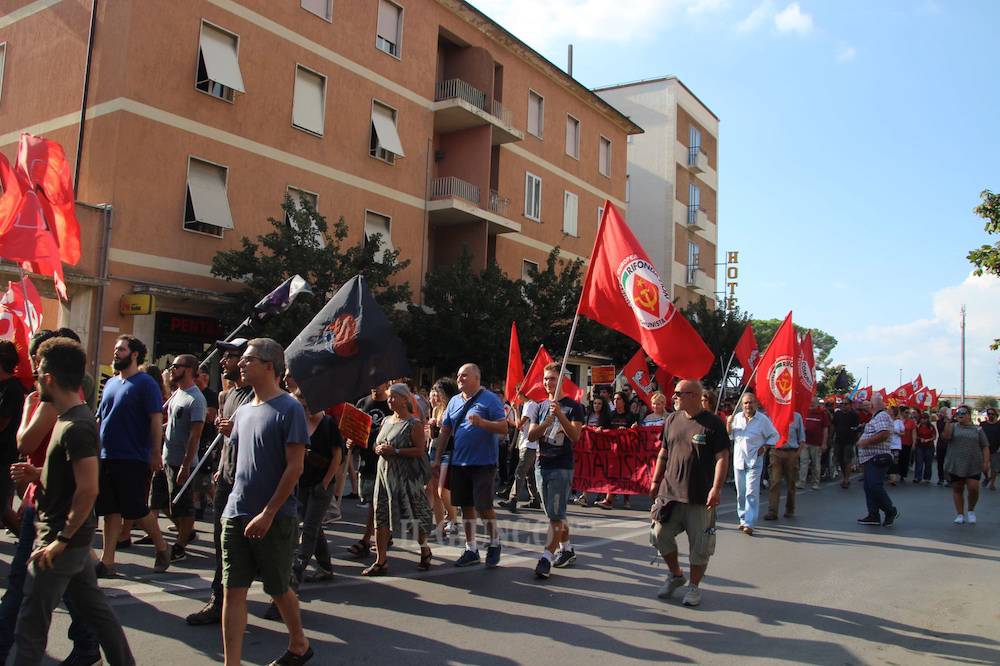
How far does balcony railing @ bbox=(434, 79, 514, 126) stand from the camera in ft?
80.3

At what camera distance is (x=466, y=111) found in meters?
23.9

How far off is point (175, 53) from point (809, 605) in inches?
646

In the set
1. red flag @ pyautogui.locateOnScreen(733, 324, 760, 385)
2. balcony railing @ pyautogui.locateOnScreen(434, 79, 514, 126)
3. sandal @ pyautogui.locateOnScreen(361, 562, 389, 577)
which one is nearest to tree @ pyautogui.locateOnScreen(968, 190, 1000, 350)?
red flag @ pyautogui.locateOnScreen(733, 324, 760, 385)

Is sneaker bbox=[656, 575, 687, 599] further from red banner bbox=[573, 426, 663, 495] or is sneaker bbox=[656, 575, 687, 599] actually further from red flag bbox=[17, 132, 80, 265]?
red flag bbox=[17, 132, 80, 265]

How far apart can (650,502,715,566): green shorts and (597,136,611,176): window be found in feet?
86.7

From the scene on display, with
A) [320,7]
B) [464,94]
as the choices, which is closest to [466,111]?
[464,94]

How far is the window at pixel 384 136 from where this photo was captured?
22.1 metres

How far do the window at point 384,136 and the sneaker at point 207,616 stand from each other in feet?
58.3

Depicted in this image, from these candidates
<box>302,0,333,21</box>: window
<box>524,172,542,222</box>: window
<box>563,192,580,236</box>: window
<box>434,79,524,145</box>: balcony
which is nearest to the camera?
<box>302,0,333,21</box>: window

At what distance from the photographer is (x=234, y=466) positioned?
486 cm

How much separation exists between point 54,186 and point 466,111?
15536mm

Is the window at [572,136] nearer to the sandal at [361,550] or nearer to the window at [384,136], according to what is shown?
the window at [384,136]

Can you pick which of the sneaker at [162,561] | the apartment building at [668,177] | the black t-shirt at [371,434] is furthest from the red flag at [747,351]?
the apartment building at [668,177]

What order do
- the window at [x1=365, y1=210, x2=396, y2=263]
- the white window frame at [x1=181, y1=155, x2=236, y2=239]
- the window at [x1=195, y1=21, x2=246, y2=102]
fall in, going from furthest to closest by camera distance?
1. the window at [x1=365, y1=210, x2=396, y2=263]
2. the window at [x1=195, y1=21, x2=246, y2=102]
3. the white window frame at [x1=181, y1=155, x2=236, y2=239]
